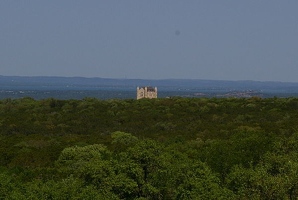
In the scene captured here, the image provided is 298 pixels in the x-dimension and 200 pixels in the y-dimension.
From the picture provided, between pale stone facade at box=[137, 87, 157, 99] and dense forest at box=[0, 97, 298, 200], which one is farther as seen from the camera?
pale stone facade at box=[137, 87, 157, 99]

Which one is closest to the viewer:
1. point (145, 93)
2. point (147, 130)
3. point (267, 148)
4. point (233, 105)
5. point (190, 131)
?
point (267, 148)

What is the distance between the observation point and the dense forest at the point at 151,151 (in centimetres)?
2720

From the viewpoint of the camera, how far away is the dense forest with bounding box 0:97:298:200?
2720 centimetres

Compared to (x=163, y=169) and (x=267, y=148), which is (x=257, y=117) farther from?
(x=163, y=169)

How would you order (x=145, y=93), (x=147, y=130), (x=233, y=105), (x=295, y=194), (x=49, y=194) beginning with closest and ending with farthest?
1. (x=49, y=194)
2. (x=295, y=194)
3. (x=147, y=130)
4. (x=233, y=105)
5. (x=145, y=93)

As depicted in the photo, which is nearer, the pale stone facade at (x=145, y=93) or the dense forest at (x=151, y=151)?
the dense forest at (x=151, y=151)

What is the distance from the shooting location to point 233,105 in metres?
86.8

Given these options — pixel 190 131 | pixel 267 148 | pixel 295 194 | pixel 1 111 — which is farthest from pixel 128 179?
pixel 1 111

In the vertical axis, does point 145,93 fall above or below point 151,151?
below

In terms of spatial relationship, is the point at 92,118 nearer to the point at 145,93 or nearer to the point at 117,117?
the point at 117,117

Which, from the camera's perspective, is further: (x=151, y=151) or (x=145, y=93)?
(x=145, y=93)

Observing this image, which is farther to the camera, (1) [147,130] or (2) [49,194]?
(1) [147,130]

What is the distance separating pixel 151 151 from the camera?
29.5 m

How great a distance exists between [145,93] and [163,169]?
11293cm
